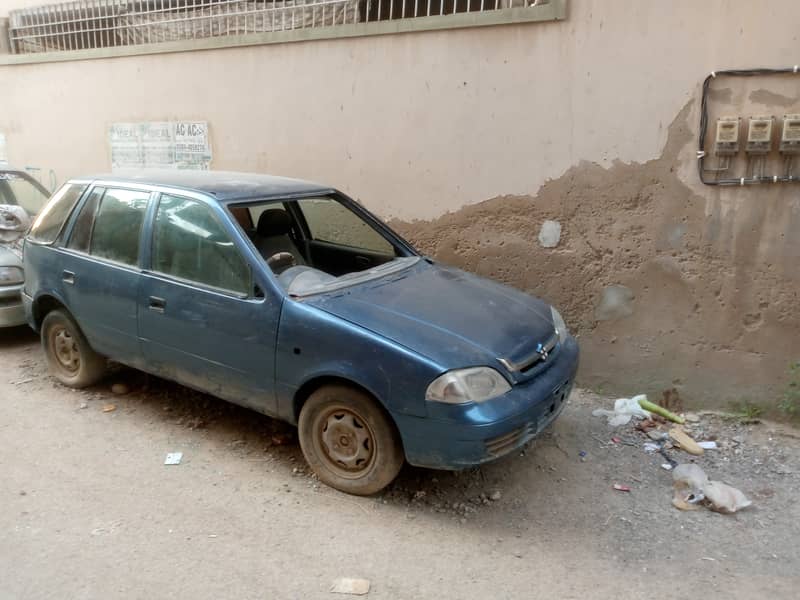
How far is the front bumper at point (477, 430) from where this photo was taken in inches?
118

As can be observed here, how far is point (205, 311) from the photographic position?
12.2ft

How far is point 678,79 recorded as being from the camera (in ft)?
14.5

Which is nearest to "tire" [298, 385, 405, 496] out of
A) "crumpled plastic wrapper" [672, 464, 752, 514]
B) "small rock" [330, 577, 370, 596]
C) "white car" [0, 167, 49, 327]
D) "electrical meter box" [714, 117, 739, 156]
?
"small rock" [330, 577, 370, 596]

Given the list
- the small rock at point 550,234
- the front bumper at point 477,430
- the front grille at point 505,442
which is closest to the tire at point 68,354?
the front bumper at point 477,430

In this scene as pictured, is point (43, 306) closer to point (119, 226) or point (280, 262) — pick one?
point (119, 226)

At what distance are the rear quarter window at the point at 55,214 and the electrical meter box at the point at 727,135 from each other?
4507 mm

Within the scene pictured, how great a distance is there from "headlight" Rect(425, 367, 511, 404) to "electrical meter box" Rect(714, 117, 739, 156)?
2.58 metres

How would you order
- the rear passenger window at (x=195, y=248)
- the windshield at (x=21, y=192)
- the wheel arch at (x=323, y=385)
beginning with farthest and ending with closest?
the windshield at (x=21, y=192) < the rear passenger window at (x=195, y=248) < the wheel arch at (x=323, y=385)

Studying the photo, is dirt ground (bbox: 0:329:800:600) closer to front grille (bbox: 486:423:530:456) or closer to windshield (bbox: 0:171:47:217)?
front grille (bbox: 486:423:530:456)

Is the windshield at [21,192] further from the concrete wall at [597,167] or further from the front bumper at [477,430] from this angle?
the front bumper at [477,430]

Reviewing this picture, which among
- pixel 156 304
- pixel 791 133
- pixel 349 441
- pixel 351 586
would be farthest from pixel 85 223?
pixel 791 133

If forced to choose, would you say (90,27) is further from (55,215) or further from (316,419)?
(316,419)

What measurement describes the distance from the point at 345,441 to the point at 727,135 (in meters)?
Result: 3.28

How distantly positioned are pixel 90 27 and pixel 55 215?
4.51 m
